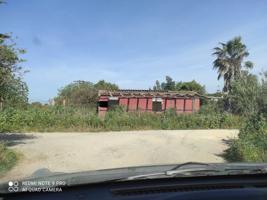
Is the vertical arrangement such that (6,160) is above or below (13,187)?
below

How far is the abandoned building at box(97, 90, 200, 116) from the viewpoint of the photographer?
46375mm

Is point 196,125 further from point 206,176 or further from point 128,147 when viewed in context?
point 206,176

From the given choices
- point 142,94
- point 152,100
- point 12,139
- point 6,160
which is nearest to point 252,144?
A: point 6,160

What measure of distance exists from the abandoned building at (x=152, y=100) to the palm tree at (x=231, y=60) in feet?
38.0

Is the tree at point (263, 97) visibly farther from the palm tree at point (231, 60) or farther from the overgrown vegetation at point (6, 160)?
the palm tree at point (231, 60)

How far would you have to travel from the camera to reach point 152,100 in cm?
4697

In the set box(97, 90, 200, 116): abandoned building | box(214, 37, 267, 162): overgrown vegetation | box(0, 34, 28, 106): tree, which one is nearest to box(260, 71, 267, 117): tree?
box(214, 37, 267, 162): overgrown vegetation

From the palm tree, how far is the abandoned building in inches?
456

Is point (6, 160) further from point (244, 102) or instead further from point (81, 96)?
point (81, 96)

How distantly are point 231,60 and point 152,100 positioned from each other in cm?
1536

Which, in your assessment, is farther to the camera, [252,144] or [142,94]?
[142,94]

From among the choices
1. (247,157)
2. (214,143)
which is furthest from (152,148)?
(247,157)

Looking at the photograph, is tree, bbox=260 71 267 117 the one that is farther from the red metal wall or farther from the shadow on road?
the red metal wall

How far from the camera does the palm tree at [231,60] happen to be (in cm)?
5728
